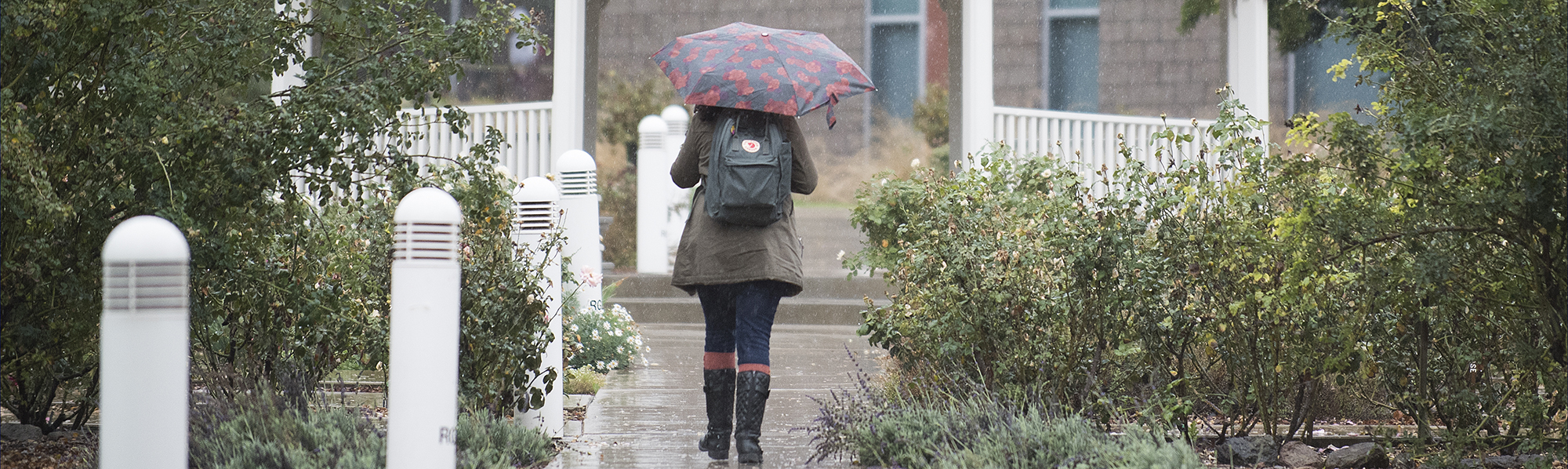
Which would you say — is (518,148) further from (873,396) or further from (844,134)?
(844,134)

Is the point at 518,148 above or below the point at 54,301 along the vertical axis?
above

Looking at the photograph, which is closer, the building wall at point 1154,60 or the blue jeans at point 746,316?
the blue jeans at point 746,316

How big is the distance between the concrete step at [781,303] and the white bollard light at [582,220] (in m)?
2.04

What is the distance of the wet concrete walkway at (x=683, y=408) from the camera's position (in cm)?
384

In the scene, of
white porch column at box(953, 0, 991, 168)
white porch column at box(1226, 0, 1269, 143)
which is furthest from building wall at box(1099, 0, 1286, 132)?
white porch column at box(953, 0, 991, 168)

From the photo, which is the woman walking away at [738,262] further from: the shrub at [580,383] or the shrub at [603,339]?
the shrub at [603,339]

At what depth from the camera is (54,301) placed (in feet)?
11.7

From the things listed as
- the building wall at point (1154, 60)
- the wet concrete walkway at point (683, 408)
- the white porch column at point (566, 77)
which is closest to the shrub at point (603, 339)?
the wet concrete walkway at point (683, 408)

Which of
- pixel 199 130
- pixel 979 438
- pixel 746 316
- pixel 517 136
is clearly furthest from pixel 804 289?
pixel 199 130

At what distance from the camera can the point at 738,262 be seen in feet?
11.8

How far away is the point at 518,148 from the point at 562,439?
3942 millimetres

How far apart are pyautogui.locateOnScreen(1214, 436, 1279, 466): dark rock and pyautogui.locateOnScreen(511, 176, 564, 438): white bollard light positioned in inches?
82.7

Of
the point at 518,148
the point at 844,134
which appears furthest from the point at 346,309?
the point at 844,134

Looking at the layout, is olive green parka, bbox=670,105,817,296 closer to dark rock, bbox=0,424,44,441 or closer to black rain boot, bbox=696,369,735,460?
black rain boot, bbox=696,369,735,460
